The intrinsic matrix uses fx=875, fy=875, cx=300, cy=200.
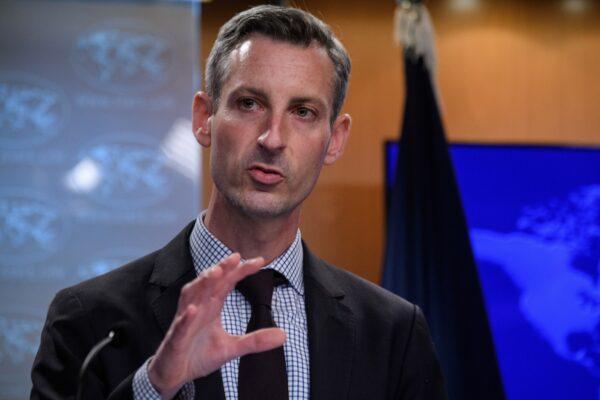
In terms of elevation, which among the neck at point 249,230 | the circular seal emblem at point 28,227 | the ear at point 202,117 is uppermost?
the ear at point 202,117

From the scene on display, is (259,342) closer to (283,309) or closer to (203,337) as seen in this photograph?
(203,337)

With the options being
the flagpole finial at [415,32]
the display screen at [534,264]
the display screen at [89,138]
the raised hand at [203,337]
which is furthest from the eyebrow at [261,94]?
the display screen at [89,138]

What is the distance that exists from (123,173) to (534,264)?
6.25 feet

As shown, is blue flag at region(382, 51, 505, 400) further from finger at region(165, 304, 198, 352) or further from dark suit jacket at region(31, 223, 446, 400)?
finger at region(165, 304, 198, 352)

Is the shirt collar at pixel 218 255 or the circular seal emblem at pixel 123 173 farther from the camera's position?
the circular seal emblem at pixel 123 173

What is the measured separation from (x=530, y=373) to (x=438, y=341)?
849 mm

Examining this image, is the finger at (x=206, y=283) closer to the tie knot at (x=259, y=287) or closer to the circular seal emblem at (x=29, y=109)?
the tie knot at (x=259, y=287)

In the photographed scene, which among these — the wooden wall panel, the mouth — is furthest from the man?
the wooden wall panel

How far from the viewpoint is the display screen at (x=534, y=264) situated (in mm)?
3338

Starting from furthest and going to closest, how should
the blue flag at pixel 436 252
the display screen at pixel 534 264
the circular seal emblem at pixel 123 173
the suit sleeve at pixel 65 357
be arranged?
the circular seal emblem at pixel 123 173, the display screen at pixel 534 264, the blue flag at pixel 436 252, the suit sleeve at pixel 65 357

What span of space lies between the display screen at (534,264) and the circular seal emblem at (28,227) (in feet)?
5.33

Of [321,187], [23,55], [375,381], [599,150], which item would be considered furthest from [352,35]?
[375,381]

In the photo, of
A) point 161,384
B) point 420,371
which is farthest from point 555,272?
point 161,384

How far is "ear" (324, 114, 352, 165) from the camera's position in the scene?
1.79 metres
